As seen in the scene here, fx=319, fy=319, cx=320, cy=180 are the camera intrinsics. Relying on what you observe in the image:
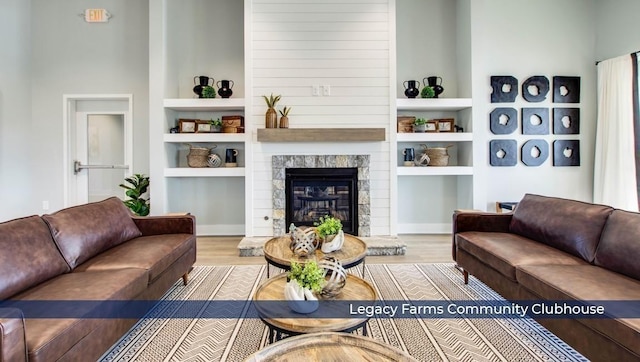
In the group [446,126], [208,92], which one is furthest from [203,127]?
[446,126]

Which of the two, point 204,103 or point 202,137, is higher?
point 204,103

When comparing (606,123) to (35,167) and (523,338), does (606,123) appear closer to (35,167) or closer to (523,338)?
(523,338)

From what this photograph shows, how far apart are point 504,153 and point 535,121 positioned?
2.22 ft

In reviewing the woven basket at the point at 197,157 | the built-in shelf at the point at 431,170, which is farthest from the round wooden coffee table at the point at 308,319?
the woven basket at the point at 197,157

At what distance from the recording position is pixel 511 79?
4.67m

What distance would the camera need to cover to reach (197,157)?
4.46 m

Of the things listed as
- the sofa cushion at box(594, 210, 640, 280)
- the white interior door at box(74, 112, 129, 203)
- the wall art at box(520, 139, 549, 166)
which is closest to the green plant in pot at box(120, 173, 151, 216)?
the white interior door at box(74, 112, 129, 203)

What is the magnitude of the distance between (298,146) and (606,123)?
4315mm

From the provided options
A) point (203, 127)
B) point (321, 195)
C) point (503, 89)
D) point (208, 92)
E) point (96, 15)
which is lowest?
point (321, 195)

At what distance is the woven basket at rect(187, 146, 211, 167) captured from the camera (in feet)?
14.6

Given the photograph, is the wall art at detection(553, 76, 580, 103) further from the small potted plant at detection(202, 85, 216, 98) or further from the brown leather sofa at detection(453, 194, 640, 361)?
the small potted plant at detection(202, 85, 216, 98)

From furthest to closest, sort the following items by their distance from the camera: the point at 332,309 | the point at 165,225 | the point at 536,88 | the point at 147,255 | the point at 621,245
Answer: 1. the point at 536,88
2. the point at 165,225
3. the point at 147,255
4. the point at 621,245
5. the point at 332,309

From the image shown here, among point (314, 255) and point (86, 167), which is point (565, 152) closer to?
point (314, 255)

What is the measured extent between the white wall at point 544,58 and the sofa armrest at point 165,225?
4.12 meters
